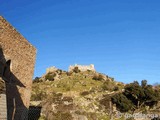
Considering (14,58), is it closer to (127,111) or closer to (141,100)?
(127,111)

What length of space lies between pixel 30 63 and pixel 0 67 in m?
3.71

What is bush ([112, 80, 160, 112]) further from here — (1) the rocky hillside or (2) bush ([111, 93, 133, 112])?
(1) the rocky hillside

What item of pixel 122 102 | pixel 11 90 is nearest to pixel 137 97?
pixel 122 102

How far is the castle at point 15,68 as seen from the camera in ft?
41.6

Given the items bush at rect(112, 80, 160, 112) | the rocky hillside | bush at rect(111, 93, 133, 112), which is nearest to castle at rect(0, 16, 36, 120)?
the rocky hillside

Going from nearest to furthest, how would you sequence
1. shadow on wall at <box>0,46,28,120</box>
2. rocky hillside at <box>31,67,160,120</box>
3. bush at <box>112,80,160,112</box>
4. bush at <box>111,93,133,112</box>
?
shadow on wall at <box>0,46,28,120</box> → rocky hillside at <box>31,67,160,120</box> → bush at <box>111,93,133,112</box> → bush at <box>112,80,160,112</box>

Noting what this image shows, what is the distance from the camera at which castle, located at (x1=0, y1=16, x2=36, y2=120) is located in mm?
12688

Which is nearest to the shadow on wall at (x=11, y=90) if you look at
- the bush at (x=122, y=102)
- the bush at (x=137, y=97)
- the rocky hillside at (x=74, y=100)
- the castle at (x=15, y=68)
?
the castle at (x=15, y=68)

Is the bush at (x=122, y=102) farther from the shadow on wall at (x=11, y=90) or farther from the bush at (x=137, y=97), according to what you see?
the shadow on wall at (x=11, y=90)

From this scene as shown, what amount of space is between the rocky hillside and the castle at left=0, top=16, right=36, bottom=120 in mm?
7718

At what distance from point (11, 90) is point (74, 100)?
1603 centimetres

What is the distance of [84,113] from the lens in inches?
955

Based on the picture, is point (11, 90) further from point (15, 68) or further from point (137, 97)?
point (137, 97)

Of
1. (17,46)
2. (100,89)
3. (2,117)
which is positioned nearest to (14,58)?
(17,46)
